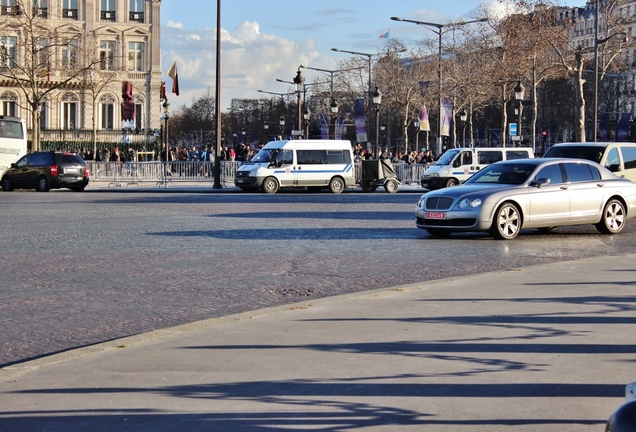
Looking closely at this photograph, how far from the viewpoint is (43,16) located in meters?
76.4

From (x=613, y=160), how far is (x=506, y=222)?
7.93 m

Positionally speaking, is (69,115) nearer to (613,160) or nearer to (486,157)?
(486,157)

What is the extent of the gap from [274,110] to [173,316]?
125 m

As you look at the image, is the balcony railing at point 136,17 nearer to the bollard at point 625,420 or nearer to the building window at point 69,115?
Result: the building window at point 69,115

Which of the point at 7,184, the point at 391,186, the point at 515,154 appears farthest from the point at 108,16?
the point at 515,154

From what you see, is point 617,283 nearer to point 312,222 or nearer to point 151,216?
A: point 312,222

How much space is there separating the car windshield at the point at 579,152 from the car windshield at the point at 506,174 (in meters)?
6.23

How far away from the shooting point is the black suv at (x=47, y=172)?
40.9 metres

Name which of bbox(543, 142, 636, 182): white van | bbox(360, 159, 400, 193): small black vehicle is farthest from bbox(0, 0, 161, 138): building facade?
bbox(543, 142, 636, 182): white van

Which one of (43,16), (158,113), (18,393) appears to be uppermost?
(43,16)

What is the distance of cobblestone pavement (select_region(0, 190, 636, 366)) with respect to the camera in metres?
9.88

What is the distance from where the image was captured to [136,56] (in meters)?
83.9

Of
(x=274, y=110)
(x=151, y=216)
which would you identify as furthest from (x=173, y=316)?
(x=274, y=110)

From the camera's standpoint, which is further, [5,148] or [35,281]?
[5,148]
